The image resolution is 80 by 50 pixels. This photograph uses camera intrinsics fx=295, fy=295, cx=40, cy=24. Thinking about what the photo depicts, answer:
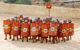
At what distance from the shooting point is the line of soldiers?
10977 mm

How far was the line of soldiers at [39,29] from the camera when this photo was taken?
1098 cm

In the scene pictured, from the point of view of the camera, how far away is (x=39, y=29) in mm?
11086

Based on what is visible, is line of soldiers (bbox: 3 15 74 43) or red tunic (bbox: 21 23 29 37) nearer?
line of soldiers (bbox: 3 15 74 43)

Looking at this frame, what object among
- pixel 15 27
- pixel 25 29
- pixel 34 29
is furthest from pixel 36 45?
pixel 15 27

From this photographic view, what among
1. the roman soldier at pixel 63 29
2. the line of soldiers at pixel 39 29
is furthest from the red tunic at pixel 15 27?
the roman soldier at pixel 63 29

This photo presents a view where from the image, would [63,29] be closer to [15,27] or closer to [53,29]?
[53,29]

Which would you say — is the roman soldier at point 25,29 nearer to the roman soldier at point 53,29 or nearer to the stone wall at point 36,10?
the roman soldier at point 53,29

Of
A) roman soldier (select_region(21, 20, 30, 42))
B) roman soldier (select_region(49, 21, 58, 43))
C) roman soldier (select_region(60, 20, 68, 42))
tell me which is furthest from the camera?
roman soldier (select_region(60, 20, 68, 42))

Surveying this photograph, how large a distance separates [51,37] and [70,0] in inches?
380

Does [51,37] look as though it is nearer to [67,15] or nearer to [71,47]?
[71,47]

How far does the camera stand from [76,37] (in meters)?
12.7

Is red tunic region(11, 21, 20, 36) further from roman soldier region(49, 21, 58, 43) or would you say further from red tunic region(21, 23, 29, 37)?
roman soldier region(49, 21, 58, 43)

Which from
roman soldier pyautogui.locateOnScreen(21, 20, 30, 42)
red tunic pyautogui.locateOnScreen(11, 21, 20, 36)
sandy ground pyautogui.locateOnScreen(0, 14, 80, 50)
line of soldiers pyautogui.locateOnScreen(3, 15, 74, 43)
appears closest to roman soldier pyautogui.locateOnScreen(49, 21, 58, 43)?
line of soldiers pyautogui.locateOnScreen(3, 15, 74, 43)

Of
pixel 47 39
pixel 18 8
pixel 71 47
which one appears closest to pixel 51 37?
pixel 47 39
